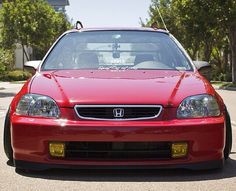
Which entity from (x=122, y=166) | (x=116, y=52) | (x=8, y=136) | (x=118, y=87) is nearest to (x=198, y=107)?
(x=118, y=87)

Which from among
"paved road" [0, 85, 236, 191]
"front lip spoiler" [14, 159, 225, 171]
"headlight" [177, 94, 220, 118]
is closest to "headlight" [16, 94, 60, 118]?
"front lip spoiler" [14, 159, 225, 171]

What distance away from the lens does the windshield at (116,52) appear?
5.75 meters

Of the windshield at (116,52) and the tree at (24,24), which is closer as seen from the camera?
the windshield at (116,52)

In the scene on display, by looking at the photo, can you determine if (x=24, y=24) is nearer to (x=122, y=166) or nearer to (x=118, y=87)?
(x=118, y=87)

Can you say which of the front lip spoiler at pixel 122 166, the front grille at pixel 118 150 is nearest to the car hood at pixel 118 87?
the front grille at pixel 118 150

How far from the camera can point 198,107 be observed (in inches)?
186

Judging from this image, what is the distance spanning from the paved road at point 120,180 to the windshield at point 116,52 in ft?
4.01

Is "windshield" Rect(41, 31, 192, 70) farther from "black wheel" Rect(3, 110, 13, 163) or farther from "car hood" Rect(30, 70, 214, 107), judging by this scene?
"black wheel" Rect(3, 110, 13, 163)

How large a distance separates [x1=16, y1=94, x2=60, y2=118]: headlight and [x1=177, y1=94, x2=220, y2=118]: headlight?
1045 mm

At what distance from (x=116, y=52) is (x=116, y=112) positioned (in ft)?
5.22

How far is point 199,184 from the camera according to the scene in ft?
14.8

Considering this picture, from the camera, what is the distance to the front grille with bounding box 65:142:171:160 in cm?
464

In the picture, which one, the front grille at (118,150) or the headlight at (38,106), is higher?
the headlight at (38,106)

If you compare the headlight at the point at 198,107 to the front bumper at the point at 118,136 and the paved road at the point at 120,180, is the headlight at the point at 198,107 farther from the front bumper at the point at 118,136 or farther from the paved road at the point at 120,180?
the paved road at the point at 120,180
